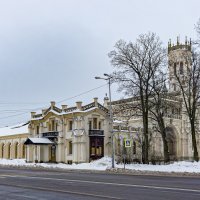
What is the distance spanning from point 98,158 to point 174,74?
59.9 feet

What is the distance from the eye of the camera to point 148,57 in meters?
41.3

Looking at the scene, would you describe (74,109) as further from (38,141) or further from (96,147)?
(38,141)

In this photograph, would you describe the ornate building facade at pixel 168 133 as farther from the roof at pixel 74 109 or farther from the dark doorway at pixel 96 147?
the roof at pixel 74 109

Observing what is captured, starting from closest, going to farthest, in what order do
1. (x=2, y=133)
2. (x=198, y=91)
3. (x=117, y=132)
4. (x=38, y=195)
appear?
1. (x=38, y=195)
2. (x=198, y=91)
3. (x=117, y=132)
4. (x=2, y=133)

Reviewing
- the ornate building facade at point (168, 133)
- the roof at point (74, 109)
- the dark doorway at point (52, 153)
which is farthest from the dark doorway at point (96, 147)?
the dark doorway at point (52, 153)

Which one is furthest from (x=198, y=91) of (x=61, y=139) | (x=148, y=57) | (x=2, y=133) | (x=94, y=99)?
(x=2, y=133)

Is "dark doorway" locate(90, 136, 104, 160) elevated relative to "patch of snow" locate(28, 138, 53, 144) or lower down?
lower down

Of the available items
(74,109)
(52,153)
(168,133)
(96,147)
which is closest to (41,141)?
(52,153)

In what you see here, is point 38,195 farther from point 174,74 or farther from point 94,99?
point 94,99

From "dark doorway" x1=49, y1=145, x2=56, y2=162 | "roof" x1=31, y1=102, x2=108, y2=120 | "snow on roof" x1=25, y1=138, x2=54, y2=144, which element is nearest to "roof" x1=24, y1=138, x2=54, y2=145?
"snow on roof" x1=25, y1=138, x2=54, y2=144

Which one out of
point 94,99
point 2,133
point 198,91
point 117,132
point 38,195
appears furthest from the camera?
point 2,133

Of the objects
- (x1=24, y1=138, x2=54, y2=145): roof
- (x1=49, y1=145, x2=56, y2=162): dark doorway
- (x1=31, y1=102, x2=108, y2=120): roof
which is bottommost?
(x1=49, y1=145, x2=56, y2=162): dark doorway

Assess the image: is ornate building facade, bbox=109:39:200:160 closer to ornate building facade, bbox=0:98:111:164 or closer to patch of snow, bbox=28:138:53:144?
ornate building facade, bbox=0:98:111:164

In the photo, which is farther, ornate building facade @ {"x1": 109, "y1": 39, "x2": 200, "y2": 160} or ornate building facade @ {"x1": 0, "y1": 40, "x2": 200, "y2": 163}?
ornate building facade @ {"x1": 109, "y1": 39, "x2": 200, "y2": 160}
